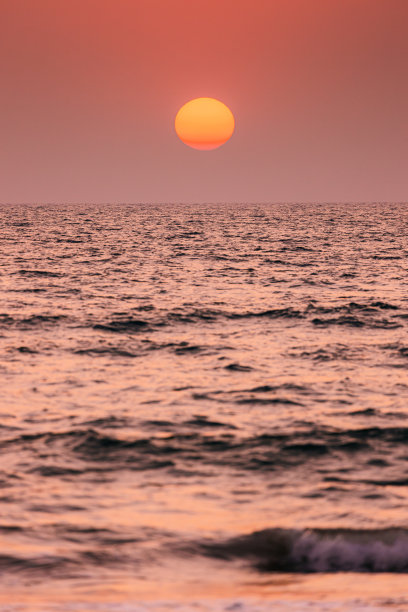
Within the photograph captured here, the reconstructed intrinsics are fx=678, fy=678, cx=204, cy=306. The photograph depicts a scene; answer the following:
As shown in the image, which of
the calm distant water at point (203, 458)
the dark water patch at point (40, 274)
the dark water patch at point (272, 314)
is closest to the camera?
the calm distant water at point (203, 458)

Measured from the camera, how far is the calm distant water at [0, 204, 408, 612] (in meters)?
6.61

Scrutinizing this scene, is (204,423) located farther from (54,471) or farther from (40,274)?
(40,274)

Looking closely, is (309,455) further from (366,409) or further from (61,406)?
(61,406)

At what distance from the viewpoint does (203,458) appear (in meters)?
9.55

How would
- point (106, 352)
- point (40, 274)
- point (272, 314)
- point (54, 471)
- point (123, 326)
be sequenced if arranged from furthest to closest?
point (40, 274) < point (272, 314) < point (123, 326) < point (106, 352) < point (54, 471)

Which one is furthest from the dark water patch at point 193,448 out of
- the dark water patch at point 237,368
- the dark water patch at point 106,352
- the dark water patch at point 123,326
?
the dark water patch at point 123,326

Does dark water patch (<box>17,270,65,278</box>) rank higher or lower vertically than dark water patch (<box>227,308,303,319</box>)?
higher

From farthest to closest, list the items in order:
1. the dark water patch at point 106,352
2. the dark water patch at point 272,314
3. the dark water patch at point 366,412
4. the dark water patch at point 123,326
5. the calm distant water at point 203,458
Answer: the dark water patch at point 272,314 < the dark water patch at point 123,326 < the dark water patch at point 106,352 < the dark water patch at point 366,412 < the calm distant water at point 203,458

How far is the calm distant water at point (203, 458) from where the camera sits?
21.7 feet

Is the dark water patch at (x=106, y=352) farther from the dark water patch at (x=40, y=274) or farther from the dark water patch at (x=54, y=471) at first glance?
the dark water patch at (x=40, y=274)

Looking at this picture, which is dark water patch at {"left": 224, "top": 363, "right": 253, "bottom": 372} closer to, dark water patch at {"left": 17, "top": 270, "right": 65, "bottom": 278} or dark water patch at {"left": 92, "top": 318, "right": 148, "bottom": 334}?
dark water patch at {"left": 92, "top": 318, "right": 148, "bottom": 334}

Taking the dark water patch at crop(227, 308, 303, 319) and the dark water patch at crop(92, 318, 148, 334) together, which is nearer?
the dark water patch at crop(92, 318, 148, 334)

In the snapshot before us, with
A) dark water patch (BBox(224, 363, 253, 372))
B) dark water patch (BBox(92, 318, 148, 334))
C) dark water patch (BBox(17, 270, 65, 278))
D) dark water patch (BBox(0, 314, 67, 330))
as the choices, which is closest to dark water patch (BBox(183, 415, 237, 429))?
dark water patch (BBox(224, 363, 253, 372))

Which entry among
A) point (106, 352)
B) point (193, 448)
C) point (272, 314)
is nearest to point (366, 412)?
point (193, 448)
